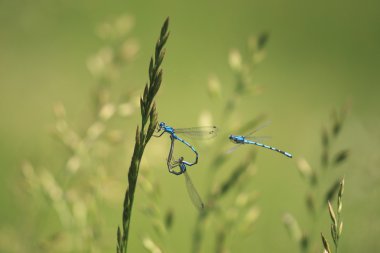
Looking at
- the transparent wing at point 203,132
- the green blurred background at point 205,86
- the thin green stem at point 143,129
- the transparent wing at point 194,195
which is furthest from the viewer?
the green blurred background at point 205,86

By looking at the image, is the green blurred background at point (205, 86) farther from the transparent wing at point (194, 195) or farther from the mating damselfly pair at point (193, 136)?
the transparent wing at point (194, 195)

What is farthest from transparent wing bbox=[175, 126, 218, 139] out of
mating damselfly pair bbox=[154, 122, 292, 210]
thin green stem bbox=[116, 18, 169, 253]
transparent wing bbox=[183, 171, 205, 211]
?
thin green stem bbox=[116, 18, 169, 253]

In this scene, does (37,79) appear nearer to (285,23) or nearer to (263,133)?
(263,133)

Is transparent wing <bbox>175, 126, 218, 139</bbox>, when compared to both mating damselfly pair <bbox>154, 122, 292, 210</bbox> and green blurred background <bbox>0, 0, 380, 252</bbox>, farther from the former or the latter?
green blurred background <bbox>0, 0, 380, 252</bbox>

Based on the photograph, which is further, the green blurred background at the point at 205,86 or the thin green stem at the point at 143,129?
the green blurred background at the point at 205,86

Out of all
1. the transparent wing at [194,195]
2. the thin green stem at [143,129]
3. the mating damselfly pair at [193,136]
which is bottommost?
the thin green stem at [143,129]

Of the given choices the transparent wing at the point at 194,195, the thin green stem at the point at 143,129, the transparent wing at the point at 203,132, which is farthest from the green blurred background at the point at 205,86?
the thin green stem at the point at 143,129

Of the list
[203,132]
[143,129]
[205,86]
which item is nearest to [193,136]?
[203,132]

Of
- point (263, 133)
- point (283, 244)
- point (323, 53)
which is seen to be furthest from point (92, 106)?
point (323, 53)
